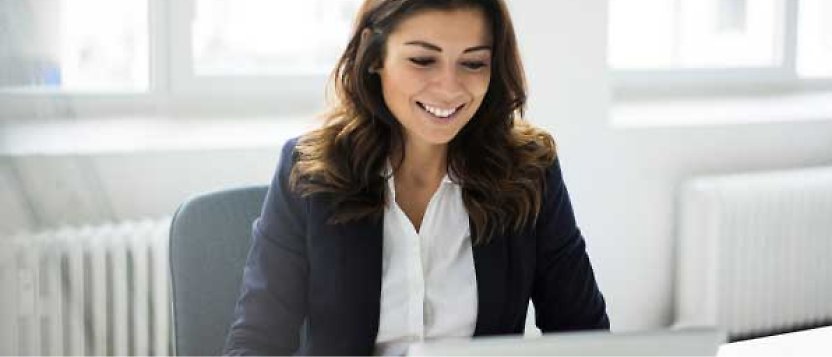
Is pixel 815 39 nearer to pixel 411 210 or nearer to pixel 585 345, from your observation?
pixel 411 210

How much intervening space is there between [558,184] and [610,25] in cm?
110

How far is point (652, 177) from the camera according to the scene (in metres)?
2.22

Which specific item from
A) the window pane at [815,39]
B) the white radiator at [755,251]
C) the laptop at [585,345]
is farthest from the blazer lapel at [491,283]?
the window pane at [815,39]

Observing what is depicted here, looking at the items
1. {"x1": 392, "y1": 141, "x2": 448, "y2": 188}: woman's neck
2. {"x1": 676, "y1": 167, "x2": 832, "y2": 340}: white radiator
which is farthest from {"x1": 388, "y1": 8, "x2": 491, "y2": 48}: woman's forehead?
{"x1": 676, "y1": 167, "x2": 832, "y2": 340}: white radiator

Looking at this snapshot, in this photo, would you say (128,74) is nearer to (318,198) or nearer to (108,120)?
(108,120)

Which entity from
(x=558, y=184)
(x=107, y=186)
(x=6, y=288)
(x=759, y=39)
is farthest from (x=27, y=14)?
(x=759, y=39)

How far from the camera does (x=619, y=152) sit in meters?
2.14

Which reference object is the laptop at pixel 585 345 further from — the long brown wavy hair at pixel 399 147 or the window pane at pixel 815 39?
the window pane at pixel 815 39

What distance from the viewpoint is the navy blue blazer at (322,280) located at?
103cm

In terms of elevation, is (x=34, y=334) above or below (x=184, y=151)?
below

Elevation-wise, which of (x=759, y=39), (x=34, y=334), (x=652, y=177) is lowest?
(x=34, y=334)

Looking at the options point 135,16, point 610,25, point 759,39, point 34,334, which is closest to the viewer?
point 34,334

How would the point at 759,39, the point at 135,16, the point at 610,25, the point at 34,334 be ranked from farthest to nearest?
1. the point at 759,39
2. the point at 610,25
3. the point at 135,16
4. the point at 34,334

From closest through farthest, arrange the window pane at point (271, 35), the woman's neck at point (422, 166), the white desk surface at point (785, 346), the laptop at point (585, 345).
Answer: the laptop at point (585, 345)
the white desk surface at point (785, 346)
the woman's neck at point (422, 166)
the window pane at point (271, 35)
